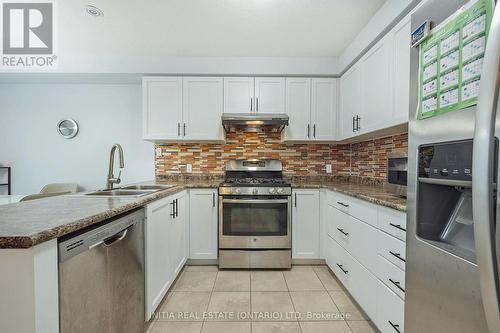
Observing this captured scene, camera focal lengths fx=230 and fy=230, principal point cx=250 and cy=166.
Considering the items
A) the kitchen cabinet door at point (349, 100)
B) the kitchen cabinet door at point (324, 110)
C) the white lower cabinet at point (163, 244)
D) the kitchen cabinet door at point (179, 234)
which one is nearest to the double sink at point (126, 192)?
the white lower cabinet at point (163, 244)

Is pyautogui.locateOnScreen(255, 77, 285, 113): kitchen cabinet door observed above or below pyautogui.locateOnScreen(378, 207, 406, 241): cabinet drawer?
above

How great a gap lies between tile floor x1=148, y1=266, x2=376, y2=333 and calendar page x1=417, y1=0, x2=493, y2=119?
1.60 metres

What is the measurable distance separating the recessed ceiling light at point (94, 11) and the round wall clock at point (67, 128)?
1.84 meters

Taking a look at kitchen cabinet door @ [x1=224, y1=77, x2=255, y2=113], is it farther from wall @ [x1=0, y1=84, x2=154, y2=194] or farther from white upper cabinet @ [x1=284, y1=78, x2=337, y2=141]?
wall @ [x1=0, y1=84, x2=154, y2=194]

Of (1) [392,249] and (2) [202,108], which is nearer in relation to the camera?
(1) [392,249]

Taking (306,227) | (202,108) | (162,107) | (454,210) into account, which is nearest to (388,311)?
(454,210)

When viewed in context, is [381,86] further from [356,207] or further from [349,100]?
[356,207]

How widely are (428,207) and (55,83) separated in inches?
171

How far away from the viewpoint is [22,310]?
2.26 feet

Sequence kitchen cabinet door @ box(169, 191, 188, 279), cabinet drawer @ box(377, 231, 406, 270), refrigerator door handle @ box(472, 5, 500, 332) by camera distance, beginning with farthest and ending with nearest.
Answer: kitchen cabinet door @ box(169, 191, 188, 279)
cabinet drawer @ box(377, 231, 406, 270)
refrigerator door handle @ box(472, 5, 500, 332)

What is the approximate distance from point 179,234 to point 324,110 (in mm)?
2186

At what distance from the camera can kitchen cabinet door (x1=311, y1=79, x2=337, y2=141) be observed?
111 inches

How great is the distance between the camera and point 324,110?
9.32 feet

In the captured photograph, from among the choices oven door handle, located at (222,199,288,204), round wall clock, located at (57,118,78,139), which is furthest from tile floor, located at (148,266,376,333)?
round wall clock, located at (57,118,78,139)
